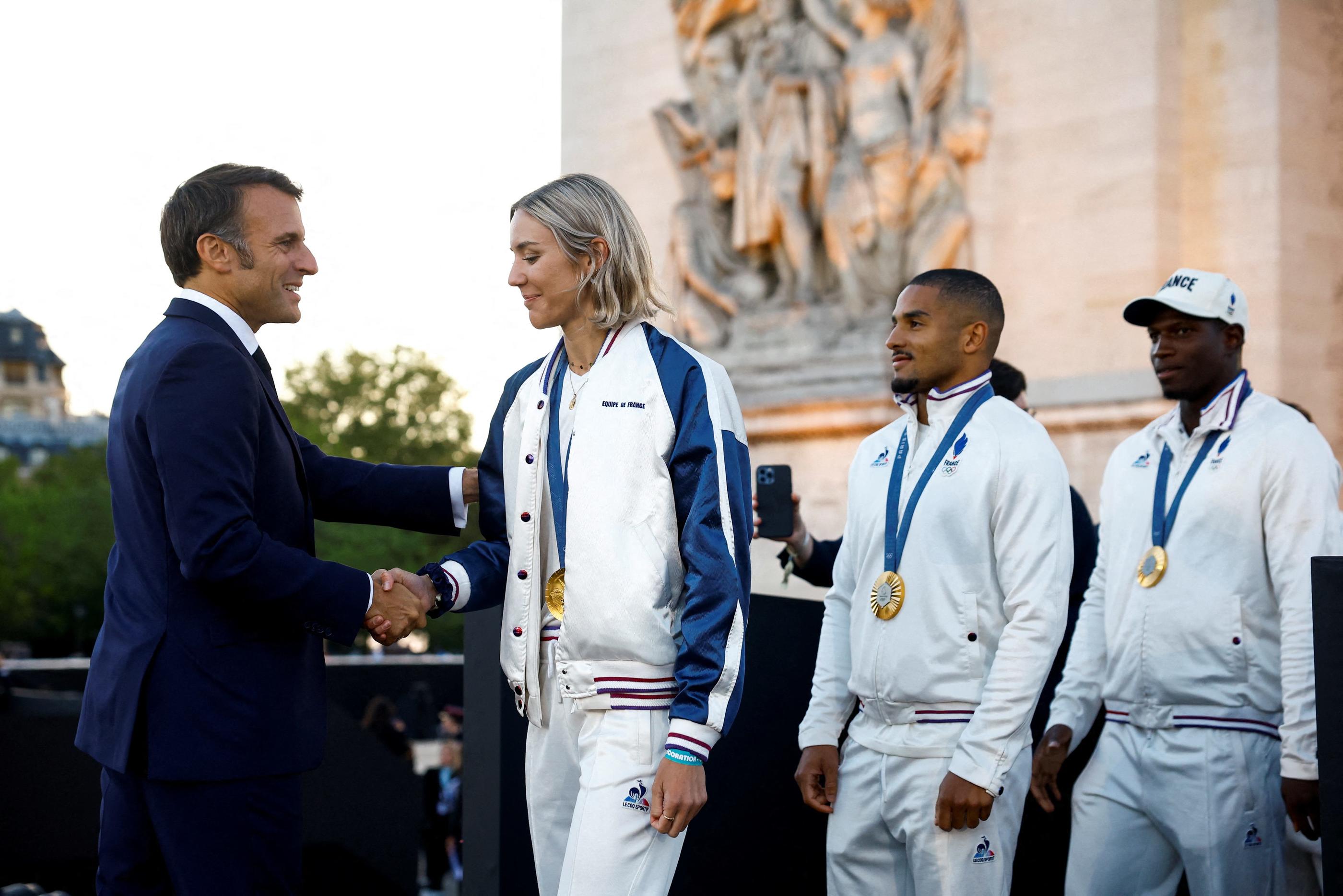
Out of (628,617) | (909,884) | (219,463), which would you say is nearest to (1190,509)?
(909,884)

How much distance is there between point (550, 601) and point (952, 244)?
777cm

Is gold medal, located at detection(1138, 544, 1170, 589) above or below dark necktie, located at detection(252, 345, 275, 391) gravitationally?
below

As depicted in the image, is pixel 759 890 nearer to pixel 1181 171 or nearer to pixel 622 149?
pixel 1181 171

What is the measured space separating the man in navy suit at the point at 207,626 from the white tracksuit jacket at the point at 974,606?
1.28 m

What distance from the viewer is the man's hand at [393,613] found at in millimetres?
3652

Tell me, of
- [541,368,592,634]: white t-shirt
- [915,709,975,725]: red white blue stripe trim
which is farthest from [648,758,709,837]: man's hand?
[915,709,975,725]: red white blue stripe trim

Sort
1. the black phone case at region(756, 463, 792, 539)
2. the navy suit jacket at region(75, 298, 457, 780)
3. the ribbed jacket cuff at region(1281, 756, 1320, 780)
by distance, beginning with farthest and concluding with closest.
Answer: the black phone case at region(756, 463, 792, 539) < the ribbed jacket cuff at region(1281, 756, 1320, 780) < the navy suit jacket at region(75, 298, 457, 780)

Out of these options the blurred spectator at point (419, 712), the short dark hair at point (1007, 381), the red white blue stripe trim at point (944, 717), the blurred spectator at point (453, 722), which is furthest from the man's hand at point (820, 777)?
the blurred spectator at point (419, 712)

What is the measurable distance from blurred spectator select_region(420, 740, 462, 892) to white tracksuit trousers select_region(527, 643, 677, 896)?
9.18 metres

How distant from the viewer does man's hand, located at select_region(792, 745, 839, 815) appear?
409 centimetres

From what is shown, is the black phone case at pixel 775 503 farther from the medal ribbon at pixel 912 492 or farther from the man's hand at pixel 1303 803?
the man's hand at pixel 1303 803

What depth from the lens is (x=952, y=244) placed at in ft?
34.9

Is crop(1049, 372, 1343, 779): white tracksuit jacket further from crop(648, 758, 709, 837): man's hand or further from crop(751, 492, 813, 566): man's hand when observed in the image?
crop(648, 758, 709, 837): man's hand

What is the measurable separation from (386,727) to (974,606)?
10.4m
